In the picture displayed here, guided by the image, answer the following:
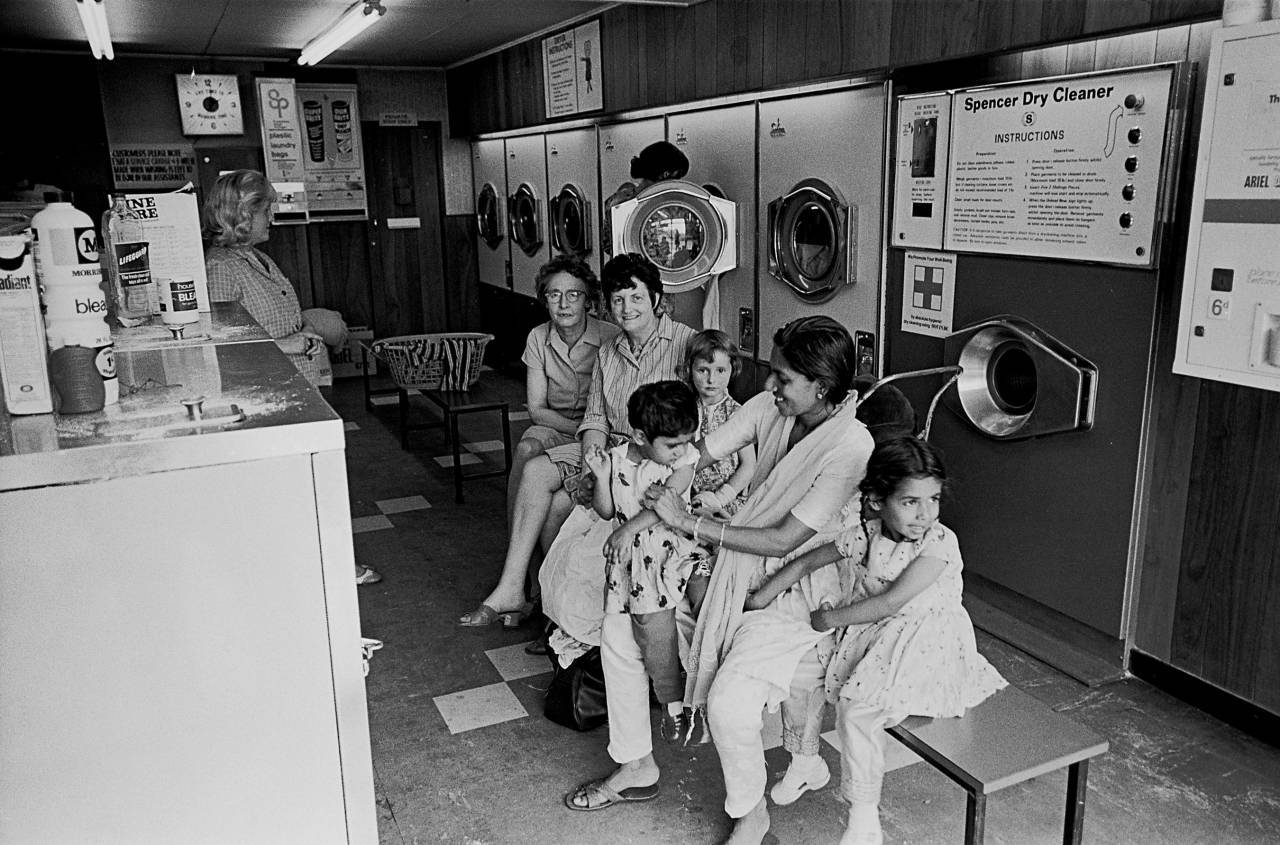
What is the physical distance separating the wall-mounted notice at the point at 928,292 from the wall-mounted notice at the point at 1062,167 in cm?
10

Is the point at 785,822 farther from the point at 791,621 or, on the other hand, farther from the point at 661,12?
the point at 661,12

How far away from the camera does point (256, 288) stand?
3.82 meters

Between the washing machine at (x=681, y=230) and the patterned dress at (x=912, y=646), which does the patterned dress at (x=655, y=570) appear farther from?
the washing machine at (x=681, y=230)

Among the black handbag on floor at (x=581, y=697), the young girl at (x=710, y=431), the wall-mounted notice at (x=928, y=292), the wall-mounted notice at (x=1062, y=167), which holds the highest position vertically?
the wall-mounted notice at (x=1062, y=167)

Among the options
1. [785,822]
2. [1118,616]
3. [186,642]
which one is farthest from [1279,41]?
[186,642]

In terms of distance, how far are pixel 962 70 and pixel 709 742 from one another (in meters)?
2.56

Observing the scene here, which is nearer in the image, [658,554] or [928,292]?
[658,554]

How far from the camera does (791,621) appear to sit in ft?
8.40

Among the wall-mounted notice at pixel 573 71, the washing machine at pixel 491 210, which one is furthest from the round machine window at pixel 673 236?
the washing machine at pixel 491 210

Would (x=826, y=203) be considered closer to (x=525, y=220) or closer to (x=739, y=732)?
(x=739, y=732)

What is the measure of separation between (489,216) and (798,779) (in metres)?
6.99

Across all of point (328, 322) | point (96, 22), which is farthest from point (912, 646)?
point (328, 322)

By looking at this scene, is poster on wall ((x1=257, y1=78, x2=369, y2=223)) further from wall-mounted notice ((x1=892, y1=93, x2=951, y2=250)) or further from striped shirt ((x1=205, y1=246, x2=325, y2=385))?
wall-mounted notice ((x1=892, y1=93, x2=951, y2=250))

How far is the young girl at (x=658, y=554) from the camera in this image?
2.68 m
